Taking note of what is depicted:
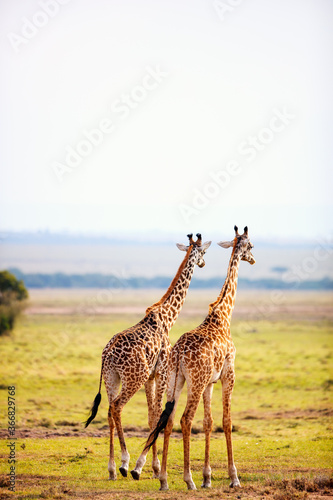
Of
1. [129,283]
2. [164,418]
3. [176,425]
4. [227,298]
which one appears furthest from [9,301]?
[129,283]

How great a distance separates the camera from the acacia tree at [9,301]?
Answer: 3547 cm

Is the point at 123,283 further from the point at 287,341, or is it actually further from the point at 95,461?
the point at 95,461

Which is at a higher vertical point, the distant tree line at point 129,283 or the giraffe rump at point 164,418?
the distant tree line at point 129,283

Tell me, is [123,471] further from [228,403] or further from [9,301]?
[9,301]

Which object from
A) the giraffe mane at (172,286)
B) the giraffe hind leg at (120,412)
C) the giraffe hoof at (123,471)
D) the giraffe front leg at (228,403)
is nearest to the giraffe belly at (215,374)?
the giraffe front leg at (228,403)

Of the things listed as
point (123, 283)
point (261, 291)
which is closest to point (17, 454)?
point (261, 291)

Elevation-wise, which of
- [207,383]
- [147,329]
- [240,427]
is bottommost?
[240,427]

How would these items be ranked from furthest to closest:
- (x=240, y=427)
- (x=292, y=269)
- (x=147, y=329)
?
(x=292, y=269)
(x=240, y=427)
(x=147, y=329)

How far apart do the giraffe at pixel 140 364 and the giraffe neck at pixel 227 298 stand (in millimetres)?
826

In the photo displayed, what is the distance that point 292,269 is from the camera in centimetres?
14888

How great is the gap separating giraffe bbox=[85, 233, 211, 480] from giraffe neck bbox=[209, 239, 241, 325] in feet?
2.71

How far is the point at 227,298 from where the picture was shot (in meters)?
11.2

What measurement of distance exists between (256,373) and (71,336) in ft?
53.2

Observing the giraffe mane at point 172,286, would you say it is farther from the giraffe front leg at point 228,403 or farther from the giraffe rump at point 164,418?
the giraffe rump at point 164,418
